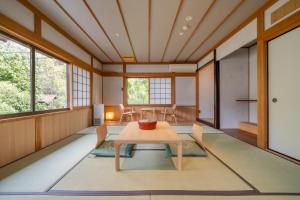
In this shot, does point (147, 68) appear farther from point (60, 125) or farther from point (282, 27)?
point (282, 27)

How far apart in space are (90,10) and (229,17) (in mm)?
2743

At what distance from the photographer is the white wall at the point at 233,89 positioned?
5.04m

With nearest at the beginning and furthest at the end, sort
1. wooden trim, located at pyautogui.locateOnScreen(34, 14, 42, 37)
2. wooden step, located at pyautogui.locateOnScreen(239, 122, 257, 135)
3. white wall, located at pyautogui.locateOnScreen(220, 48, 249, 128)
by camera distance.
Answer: wooden trim, located at pyautogui.locateOnScreen(34, 14, 42, 37) → wooden step, located at pyautogui.locateOnScreen(239, 122, 257, 135) → white wall, located at pyautogui.locateOnScreen(220, 48, 249, 128)

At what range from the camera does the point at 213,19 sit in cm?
336

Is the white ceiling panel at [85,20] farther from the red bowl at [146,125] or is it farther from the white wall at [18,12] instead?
the red bowl at [146,125]

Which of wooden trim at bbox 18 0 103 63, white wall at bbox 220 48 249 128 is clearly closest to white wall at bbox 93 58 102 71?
wooden trim at bbox 18 0 103 63

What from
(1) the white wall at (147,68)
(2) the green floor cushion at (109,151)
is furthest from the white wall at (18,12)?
(1) the white wall at (147,68)

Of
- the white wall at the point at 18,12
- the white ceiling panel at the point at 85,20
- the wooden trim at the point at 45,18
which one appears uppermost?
the white ceiling panel at the point at 85,20

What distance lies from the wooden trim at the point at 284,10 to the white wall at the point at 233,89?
2.36m

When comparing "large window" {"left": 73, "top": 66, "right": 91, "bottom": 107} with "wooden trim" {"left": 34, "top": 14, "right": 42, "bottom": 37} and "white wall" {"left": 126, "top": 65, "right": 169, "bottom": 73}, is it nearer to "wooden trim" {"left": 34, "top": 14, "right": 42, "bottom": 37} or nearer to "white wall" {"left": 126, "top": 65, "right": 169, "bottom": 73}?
"wooden trim" {"left": 34, "top": 14, "right": 42, "bottom": 37}

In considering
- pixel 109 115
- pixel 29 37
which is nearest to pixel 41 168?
pixel 29 37

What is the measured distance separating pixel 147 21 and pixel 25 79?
2.62 meters

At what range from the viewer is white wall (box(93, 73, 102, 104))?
6.31m

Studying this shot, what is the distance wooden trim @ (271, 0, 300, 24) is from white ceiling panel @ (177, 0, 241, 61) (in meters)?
0.62
